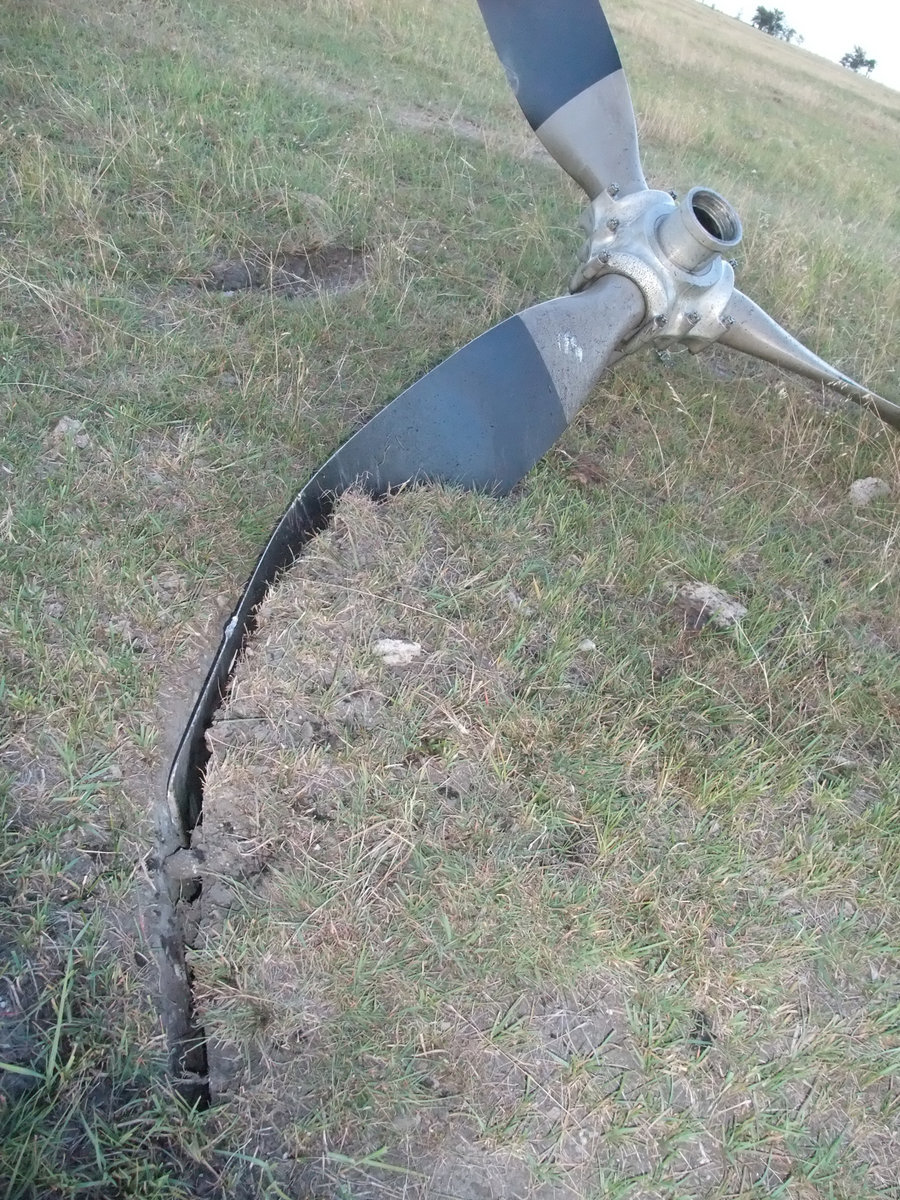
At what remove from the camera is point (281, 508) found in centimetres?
300

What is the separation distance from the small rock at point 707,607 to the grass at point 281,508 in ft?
0.29

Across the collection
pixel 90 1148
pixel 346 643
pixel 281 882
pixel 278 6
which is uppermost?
pixel 278 6

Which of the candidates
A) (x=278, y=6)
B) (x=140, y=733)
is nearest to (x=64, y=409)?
(x=140, y=733)

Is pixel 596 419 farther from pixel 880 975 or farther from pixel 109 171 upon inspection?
pixel 109 171

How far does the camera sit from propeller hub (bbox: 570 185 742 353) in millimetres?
3148

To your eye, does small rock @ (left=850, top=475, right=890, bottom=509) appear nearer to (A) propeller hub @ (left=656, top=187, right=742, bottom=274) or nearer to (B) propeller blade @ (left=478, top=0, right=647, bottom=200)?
(A) propeller hub @ (left=656, top=187, right=742, bottom=274)

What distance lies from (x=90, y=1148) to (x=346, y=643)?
1367 millimetres

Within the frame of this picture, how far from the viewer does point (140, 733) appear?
7.47ft

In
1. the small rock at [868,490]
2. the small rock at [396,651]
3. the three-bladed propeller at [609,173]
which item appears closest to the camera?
the small rock at [396,651]

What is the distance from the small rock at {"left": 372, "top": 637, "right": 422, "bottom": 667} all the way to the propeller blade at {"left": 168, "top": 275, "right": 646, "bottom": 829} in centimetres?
45

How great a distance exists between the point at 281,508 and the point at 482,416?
813 millimetres

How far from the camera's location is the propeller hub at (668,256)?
124 inches

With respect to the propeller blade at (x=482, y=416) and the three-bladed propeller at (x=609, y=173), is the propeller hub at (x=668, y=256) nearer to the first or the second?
the three-bladed propeller at (x=609, y=173)

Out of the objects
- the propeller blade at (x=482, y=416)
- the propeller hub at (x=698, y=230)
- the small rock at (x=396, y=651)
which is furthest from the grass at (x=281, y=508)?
the propeller hub at (x=698, y=230)
